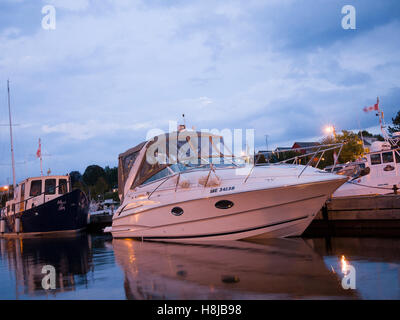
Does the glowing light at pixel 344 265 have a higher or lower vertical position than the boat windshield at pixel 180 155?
lower

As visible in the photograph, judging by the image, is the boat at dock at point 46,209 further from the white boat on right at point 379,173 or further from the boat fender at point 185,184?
the white boat on right at point 379,173

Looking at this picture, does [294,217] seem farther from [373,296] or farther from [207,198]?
[373,296]

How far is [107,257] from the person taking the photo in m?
10.3

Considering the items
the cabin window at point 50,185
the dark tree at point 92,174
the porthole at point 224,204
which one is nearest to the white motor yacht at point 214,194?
the porthole at point 224,204

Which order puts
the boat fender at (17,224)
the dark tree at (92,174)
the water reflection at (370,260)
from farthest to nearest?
the dark tree at (92,174), the boat fender at (17,224), the water reflection at (370,260)

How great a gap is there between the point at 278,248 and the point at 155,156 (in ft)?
18.8

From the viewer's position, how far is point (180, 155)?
1298 cm

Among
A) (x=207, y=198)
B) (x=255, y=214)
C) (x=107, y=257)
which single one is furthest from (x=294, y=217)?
(x=107, y=257)

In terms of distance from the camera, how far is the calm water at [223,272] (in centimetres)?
539

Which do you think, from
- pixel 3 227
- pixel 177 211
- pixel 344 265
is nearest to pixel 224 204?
pixel 177 211

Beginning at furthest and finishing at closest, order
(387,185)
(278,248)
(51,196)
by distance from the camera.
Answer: (51,196) < (387,185) < (278,248)

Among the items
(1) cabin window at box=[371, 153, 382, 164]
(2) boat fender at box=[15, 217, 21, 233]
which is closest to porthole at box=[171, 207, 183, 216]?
(1) cabin window at box=[371, 153, 382, 164]

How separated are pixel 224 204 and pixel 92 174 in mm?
86996

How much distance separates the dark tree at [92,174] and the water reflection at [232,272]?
84.7m
